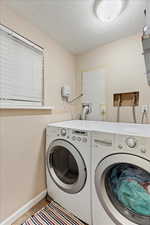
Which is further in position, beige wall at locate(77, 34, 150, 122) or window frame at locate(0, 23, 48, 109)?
beige wall at locate(77, 34, 150, 122)

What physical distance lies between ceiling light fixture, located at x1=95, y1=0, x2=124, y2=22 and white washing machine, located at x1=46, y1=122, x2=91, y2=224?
1138 millimetres

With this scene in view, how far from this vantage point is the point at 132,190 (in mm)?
965

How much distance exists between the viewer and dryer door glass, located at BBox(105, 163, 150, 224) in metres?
0.91

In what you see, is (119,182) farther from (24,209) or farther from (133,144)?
(24,209)

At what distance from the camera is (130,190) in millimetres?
974

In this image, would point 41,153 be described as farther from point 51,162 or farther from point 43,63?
point 43,63

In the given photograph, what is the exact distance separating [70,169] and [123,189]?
59cm

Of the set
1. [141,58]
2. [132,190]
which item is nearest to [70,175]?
[132,190]

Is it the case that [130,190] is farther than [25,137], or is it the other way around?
[25,137]

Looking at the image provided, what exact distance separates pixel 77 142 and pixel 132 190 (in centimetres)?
59

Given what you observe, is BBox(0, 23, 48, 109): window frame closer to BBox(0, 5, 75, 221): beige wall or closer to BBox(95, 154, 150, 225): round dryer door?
BBox(0, 5, 75, 221): beige wall

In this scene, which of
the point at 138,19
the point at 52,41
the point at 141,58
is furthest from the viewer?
the point at 52,41

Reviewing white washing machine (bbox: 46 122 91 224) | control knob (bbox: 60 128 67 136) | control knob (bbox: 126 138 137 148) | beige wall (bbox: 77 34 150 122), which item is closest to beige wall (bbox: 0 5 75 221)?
white washing machine (bbox: 46 122 91 224)

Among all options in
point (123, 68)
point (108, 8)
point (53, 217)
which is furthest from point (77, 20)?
point (53, 217)
